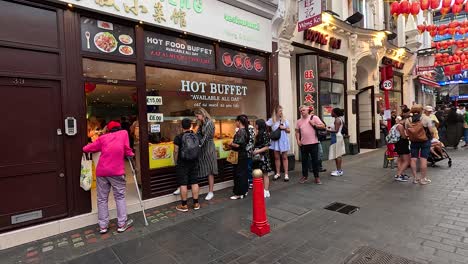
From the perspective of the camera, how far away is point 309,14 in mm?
7688

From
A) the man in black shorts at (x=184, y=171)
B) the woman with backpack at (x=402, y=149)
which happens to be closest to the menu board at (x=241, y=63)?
the man in black shorts at (x=184, y=171)

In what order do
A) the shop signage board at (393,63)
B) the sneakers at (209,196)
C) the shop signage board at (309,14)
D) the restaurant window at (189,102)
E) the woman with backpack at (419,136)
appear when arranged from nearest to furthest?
the restaurant window at (189,102) → the sneakers at (209,196) → the woman with backpack at (419,136) → the shop signage board at (309,14) → the shop signage board at (393,63)

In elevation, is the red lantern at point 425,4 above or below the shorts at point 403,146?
above

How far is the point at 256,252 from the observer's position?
10.9 feet

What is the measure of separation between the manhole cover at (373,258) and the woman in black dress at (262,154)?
239 centimetres

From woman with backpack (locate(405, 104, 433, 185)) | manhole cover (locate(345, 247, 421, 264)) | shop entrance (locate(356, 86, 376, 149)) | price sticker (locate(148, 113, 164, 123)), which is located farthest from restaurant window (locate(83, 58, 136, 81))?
shop entrance (locate(356, 86, 376, 149))

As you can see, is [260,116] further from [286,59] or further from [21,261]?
[21,261]

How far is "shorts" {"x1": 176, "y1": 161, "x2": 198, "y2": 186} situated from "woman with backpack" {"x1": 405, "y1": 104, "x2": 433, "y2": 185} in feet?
16.5

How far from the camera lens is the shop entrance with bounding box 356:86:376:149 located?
1230 cm

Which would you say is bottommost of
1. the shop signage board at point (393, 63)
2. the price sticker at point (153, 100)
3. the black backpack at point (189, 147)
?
the black backpack at point (189, 147)

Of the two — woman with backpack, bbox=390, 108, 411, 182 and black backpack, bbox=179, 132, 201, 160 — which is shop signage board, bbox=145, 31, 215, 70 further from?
woman with backpack, bbox=390, 108, 411, 182

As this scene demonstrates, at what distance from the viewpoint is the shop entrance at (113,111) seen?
5.09m

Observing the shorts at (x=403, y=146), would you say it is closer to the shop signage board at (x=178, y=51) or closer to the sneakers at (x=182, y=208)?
the shop signage board at (x=178, y=51)

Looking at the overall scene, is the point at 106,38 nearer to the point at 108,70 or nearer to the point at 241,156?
the point at 108,70
